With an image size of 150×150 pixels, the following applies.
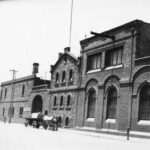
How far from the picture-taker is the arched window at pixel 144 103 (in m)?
23.8

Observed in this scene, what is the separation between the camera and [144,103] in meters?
24.1

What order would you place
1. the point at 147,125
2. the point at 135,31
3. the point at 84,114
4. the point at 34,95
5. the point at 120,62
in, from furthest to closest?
the point at 34,95
the point at 84,114
the point at 120,62
the point at 135,31
the point at 147,125

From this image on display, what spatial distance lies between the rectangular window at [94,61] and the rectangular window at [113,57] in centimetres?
136

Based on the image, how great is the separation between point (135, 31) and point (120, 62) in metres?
3.13

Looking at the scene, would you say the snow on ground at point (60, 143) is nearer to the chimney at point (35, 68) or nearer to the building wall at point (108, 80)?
the building wall at point (108, 80)

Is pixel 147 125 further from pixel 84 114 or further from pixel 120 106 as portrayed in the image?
pixel 84 114

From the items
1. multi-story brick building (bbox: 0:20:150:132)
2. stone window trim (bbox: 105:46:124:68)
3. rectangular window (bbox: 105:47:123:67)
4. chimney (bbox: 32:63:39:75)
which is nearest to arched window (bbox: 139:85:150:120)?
multi-story brick building (bbox: 0:20:150:132)

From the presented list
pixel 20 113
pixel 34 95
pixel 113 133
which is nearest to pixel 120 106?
pixel 113 133

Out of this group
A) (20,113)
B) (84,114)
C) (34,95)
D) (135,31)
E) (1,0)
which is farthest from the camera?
(20,113)

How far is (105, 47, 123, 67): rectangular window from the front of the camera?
27906 mm

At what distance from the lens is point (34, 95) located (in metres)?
44.4

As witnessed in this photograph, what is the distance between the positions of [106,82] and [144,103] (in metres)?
5.33

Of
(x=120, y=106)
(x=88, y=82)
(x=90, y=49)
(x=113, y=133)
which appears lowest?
(x=113, y=133)

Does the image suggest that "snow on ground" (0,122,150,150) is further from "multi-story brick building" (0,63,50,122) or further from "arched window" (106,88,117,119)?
"multi-story brick building" (0,63,50,122)
